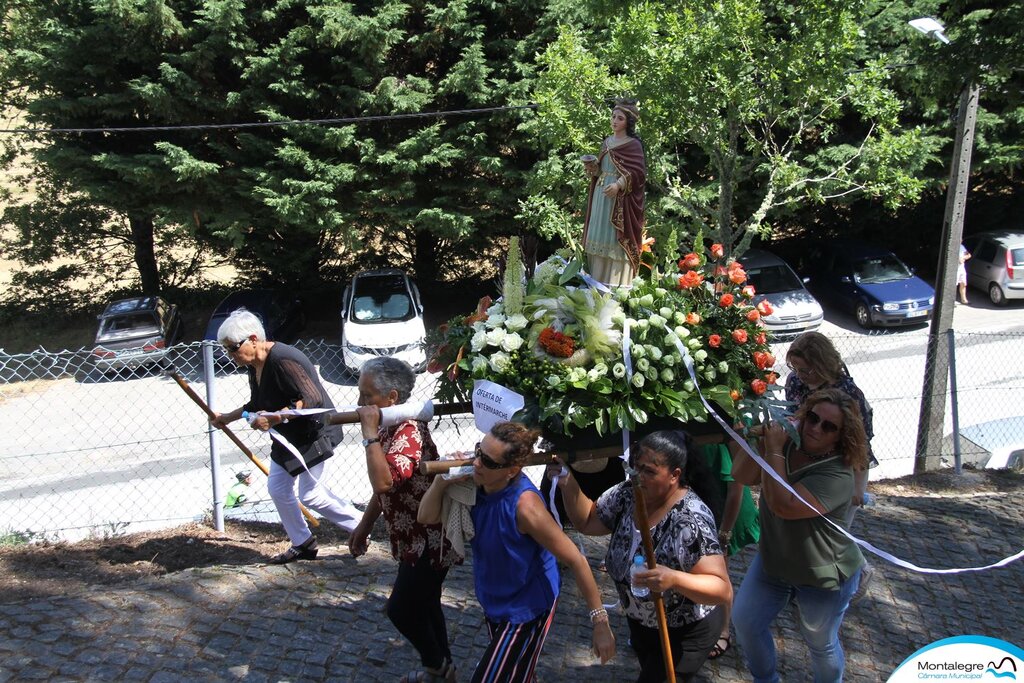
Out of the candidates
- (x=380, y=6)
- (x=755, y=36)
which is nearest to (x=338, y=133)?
(x=380, y=6)

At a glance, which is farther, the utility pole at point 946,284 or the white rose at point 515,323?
the utility pole at point 946,284

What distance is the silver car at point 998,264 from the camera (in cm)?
1936

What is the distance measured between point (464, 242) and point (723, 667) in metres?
15.1

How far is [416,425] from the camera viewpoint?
4227 millimetres

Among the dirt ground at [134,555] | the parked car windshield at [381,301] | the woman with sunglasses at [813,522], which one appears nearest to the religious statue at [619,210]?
the woman with sunglasses at [813,522]

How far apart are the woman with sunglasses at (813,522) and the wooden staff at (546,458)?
2.14 ft

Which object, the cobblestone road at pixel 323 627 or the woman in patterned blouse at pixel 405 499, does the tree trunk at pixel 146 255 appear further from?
the woman in patterned blouse at pixel 405 499

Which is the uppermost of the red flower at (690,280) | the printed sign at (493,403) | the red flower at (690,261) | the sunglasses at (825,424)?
the red flower at (690,261)

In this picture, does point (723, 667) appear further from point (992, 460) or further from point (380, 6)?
point (380, 6)

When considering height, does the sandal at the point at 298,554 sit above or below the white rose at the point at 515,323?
below

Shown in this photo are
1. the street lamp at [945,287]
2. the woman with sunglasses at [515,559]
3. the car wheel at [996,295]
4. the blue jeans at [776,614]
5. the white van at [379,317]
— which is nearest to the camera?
the woman with sunglasses at [515,559]

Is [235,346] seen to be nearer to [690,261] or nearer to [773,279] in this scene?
[690,261]

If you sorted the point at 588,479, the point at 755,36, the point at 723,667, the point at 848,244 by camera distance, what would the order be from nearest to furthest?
the point at 723,667, the point at 588,479, the point at 755,36, the point at 848,244

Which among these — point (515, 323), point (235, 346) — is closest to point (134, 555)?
point (235, 346)
